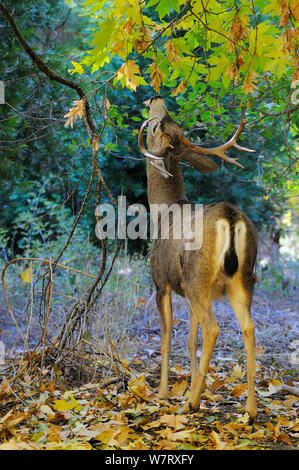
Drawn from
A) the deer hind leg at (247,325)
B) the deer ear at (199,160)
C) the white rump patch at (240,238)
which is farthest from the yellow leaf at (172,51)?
the deer hind leg at (247,325)

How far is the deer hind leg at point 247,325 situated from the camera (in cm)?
391

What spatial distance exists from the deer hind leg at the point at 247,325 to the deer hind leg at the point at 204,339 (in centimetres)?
21

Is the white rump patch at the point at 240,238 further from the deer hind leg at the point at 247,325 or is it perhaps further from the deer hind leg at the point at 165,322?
the deer hind leg at the point at 165,322

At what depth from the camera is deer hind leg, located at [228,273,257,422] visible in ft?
12.8

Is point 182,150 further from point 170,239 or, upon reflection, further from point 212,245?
point 212,245

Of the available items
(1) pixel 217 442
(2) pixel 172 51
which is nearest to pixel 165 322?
(1) pixel 217 442

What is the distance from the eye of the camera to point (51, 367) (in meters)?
4.91

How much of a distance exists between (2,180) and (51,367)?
3.01 meters

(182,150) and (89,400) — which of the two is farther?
(182,150)

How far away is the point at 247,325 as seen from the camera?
154 inches

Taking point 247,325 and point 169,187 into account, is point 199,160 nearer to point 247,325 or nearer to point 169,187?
point 169,187

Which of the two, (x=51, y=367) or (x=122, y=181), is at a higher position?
(x=122, y=181)
